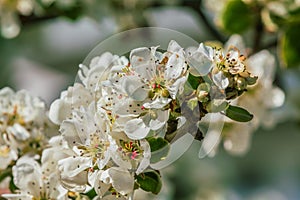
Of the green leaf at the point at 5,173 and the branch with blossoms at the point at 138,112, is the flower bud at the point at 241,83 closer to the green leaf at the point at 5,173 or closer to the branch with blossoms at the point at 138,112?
the branch with blossoms at the point at 138,112

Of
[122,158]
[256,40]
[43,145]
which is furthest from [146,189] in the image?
[256,40]

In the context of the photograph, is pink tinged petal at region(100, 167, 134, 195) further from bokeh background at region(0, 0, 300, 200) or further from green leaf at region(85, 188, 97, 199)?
bokeh background at region(0, 0, 300, 200)

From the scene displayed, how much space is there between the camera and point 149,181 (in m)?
0.48

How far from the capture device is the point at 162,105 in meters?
0.45

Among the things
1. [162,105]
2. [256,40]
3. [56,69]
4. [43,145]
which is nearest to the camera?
[162,105]

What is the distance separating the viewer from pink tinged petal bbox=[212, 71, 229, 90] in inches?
17.8

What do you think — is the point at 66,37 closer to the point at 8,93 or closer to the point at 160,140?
the point at 8,93

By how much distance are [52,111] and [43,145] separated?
62mm

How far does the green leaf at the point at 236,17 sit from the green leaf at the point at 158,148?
394 mm

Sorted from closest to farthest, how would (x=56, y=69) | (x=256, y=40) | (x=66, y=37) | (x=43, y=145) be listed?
1. (x=43, y=145)
2. (x=256, y=40)
3. (x=56, y=69)
4. (x=66, y=37)

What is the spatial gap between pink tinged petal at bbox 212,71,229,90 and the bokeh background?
344 millimetres

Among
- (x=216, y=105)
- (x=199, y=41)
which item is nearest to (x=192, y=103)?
(x=216, y=105)

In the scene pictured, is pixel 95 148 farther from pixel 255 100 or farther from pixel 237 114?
pixel 255 100

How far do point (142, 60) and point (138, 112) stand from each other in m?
0.04
